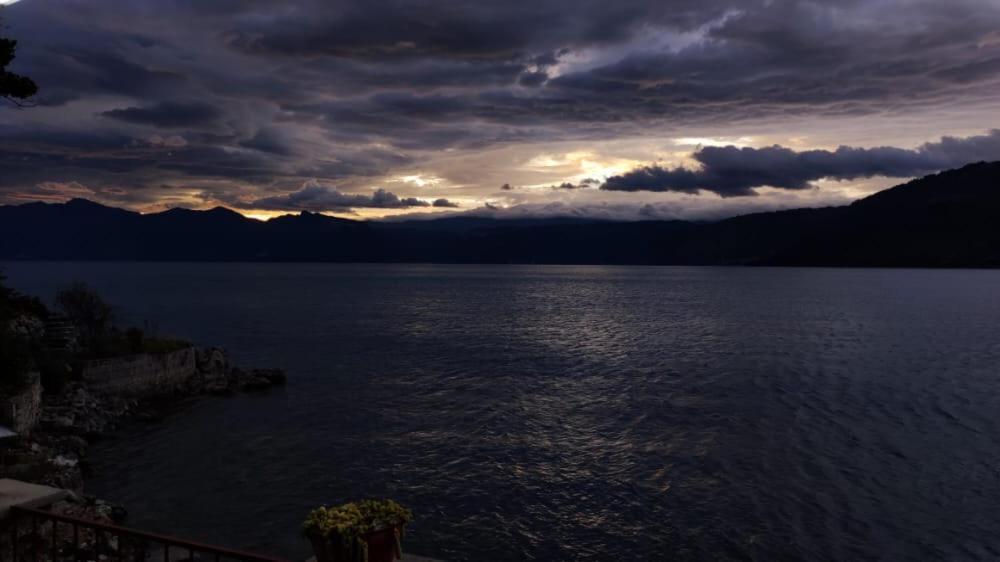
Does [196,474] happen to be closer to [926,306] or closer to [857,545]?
[857,545]

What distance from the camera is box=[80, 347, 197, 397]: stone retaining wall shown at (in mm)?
45438

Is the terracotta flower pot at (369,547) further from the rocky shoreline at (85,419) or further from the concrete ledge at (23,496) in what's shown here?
the rocky shoreline at (85,419)

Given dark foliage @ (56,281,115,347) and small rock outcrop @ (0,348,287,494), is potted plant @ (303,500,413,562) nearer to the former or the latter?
small rock outcrop @ (0,348,287,494)

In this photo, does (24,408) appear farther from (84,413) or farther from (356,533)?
(356,533)

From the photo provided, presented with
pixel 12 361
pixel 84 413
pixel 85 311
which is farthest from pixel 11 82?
pixel 85 311

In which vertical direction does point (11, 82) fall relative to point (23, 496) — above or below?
above

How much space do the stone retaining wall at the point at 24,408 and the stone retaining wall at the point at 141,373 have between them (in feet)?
26.3

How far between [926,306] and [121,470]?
155150mm

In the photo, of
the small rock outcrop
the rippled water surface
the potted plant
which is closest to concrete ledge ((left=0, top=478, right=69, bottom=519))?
the potted plant

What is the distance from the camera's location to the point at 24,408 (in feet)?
109

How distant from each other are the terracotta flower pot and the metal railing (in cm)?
65

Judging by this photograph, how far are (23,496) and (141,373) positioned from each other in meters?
44.0

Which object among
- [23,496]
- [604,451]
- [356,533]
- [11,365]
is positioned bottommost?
[604,451]

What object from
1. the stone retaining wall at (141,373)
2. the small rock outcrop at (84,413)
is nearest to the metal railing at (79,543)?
the small rock outcrop at (84,413)
